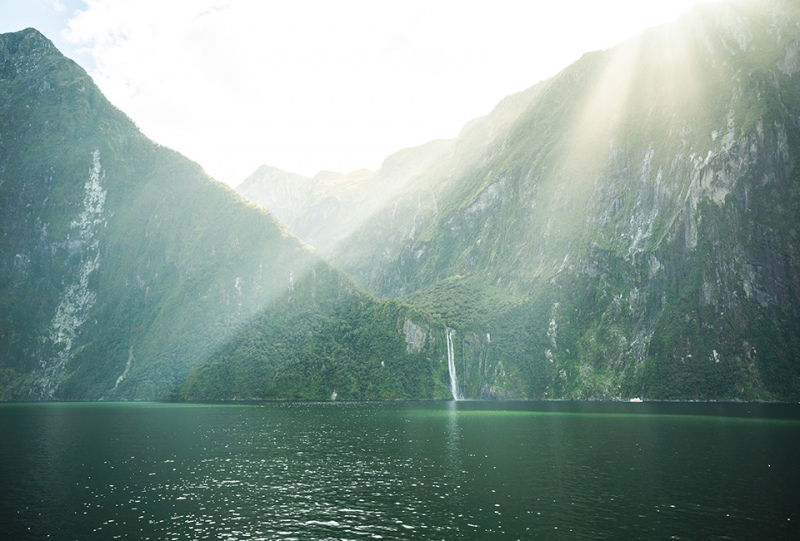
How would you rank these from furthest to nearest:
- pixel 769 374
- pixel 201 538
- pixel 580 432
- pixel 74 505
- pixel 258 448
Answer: pixel 769 374 < pixel 580 432 < pixel 258 448 < pixel 74 505 < pixel 201 538

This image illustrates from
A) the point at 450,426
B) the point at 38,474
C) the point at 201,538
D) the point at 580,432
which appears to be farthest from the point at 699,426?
the point at 38,474

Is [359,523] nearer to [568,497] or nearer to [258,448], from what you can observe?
[568,497]

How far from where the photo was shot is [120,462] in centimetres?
6675

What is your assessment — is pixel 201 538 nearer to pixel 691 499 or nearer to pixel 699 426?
pixel 691 499

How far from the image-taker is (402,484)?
55.6 meters

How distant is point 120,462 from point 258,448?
2095 cm

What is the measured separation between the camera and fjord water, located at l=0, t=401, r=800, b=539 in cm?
3984

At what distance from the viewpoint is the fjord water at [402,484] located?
39844 millimetres

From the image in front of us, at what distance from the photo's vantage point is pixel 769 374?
644ft

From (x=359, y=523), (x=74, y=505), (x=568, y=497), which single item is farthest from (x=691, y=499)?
(x=74, y=505)

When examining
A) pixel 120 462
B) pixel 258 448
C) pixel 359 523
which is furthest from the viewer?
pixel 258 448

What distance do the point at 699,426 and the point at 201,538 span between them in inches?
4244

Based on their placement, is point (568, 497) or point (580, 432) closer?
point (568, 497)

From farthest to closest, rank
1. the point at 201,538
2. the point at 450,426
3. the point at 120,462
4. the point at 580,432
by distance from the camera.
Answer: the point at 450,426 → the point at 580,432 → the point at 120,462 → the point at 201,538
